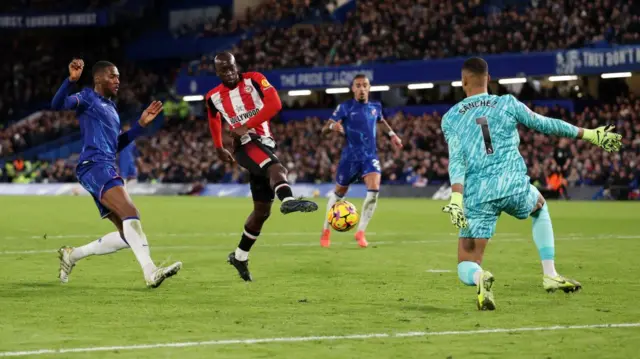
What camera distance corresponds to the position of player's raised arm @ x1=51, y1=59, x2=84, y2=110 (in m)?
10.9

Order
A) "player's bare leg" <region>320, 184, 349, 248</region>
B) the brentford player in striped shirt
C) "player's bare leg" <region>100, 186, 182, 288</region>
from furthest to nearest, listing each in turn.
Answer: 1. "player's bare leg" <region>320, 184, 349, 248</region>
2. the brentford player in striped shirt
3. "player's bare leg" <region>100, 186, 182, 288</region>

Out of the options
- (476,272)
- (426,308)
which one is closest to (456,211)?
(476,272)

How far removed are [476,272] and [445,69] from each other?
3746 centimetres

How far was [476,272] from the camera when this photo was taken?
8.92m

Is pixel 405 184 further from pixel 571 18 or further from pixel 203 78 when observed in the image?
pixel 203 78

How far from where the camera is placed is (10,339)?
300 inches

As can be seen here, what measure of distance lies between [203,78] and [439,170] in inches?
642

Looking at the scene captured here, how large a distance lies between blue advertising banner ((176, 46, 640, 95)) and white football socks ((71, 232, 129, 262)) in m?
32.6

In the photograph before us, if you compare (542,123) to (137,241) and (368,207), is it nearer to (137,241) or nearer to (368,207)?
(137,241)

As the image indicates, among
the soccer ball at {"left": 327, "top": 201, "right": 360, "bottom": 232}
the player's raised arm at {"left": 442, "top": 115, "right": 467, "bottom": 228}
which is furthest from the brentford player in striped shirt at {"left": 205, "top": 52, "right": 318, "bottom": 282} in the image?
the player's raised arm at {"left": 442, "top": 115, "right": 467, "bottom": 228}

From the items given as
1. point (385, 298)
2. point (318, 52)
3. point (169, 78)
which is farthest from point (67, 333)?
point (169, 78)

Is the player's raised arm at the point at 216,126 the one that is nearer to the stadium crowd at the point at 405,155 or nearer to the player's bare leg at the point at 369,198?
the player's bare leg at the point at 369,198

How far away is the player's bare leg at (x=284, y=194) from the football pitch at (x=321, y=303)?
81 centimetres

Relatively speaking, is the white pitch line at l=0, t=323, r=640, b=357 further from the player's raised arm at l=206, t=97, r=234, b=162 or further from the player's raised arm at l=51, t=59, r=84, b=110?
the player's raised arm at l=206, t=97, r=234, b=162
